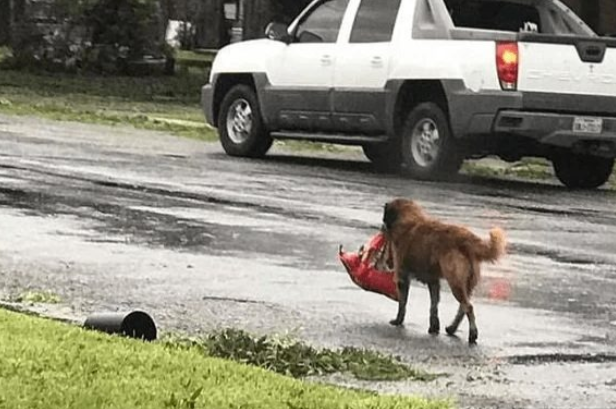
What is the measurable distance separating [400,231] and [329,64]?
9547mm

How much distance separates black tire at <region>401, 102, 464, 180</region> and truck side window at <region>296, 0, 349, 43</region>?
5.29 feet

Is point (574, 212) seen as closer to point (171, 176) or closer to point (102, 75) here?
point (171, 176)

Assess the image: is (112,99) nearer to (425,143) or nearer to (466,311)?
(425,143)

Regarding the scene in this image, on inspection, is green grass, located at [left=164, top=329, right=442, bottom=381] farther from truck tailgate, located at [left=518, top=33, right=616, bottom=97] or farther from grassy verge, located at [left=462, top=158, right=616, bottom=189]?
grassy verge, located at [left=462, top=158, right=616, bottom=189]

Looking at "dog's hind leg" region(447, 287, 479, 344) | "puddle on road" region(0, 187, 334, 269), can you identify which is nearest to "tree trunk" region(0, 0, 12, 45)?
"puddle on road" region(0, 187, 334, 269)

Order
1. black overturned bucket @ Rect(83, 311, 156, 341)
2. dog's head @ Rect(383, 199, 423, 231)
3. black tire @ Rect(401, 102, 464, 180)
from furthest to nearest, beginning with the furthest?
1. black tire @ Rect(401, 102, 464, 180)
2. dog's head @ Rect(383, 199, 423, 231)
3. black overturned bucket @ Rect(83, 311, 156, 341)

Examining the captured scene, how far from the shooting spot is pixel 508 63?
14.7 m

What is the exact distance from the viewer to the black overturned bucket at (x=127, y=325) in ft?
21.1

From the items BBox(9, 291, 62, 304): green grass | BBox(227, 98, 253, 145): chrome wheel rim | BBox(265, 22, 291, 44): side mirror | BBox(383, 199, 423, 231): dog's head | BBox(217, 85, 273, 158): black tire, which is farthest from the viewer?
BBox(227, 98, 253, 145): chrome wheel rim

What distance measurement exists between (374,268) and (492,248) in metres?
0.79

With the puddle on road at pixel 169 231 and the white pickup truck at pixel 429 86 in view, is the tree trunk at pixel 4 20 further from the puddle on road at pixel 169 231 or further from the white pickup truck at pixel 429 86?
the puddle on road at pixel 169 231

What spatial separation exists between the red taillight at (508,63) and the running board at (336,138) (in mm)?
1694

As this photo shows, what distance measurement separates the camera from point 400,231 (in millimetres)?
7109

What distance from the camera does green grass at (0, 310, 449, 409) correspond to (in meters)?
5.31
